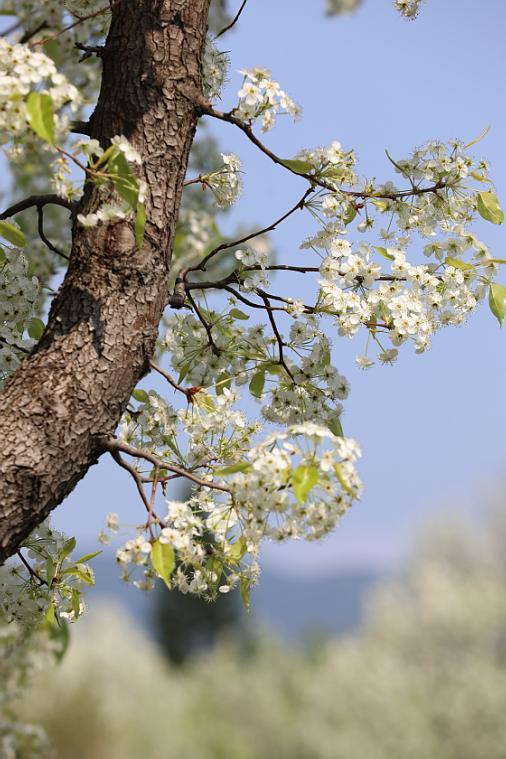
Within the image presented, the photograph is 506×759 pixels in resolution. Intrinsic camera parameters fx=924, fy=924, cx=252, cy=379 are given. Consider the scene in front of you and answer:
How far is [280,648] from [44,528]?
35.2 meters

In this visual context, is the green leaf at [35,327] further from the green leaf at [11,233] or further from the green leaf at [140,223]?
the green leaf at [140,223]

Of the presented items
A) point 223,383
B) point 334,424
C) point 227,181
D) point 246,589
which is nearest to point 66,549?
point 246,589

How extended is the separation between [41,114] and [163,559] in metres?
1.06

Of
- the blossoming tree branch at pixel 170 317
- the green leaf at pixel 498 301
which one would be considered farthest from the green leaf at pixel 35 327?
the green leaf at pixel 498 301

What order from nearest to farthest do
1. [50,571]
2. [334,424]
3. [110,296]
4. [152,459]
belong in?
[110,296]
[152,459]
[50,571]
[334,424]

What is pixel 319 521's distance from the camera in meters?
2.12

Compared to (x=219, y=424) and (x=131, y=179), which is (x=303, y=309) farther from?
(x=131, y=179)

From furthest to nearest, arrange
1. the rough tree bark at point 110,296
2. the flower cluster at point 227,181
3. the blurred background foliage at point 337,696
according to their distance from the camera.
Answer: the blurred background foliage at point 337,696, the flower cluster at point 227,181, the rough tree bark at point 110,296

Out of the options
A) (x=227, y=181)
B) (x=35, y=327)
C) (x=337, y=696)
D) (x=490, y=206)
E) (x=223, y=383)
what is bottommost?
(x=35, y=327)

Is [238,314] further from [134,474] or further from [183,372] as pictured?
[134,474]

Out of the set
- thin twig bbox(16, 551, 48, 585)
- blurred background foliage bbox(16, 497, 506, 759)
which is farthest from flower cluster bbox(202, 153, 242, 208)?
blurred background foliage bbox(16, 497, 506, 759)

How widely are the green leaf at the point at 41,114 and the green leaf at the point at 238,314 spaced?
104cm

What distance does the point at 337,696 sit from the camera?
64.5ft

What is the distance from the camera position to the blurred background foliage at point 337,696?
18.1 m
